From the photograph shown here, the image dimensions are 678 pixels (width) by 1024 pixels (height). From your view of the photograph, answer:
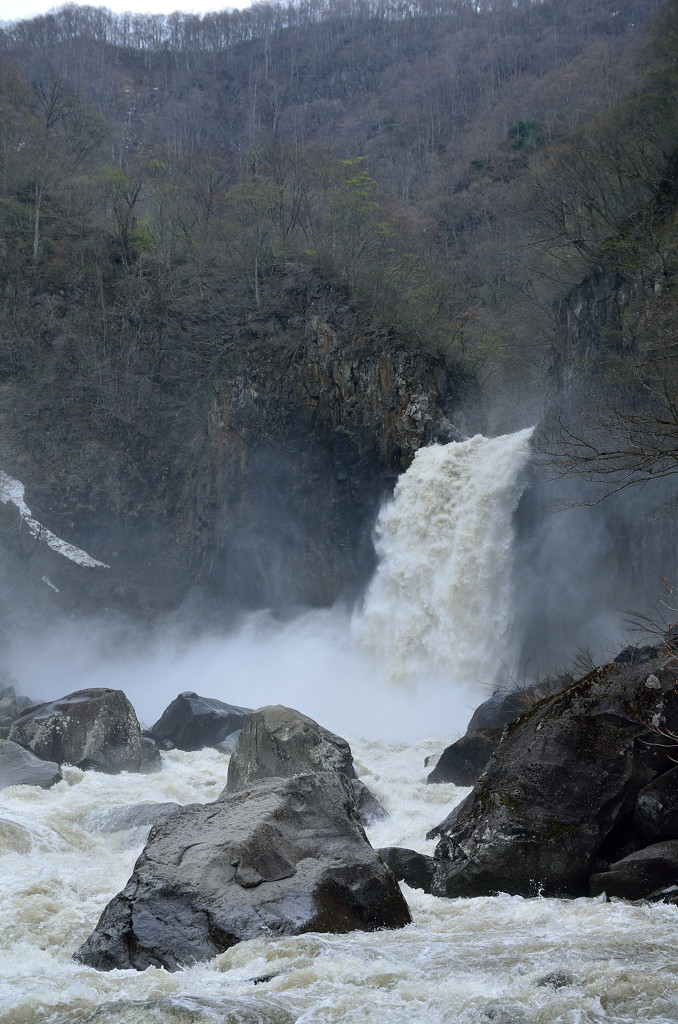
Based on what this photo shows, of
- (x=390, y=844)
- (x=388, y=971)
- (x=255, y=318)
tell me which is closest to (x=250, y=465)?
(x=255, y=318)

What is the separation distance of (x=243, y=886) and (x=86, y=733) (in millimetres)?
9271

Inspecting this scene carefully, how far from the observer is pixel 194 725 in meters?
17.9

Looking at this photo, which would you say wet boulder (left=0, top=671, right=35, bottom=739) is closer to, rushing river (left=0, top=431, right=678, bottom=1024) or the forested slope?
rushing river (left=0, top=431, right=678, bottom=1024)

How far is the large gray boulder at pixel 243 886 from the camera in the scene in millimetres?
6082

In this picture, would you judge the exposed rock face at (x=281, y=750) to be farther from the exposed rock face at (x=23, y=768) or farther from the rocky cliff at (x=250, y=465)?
the rocky cliff at (x=250, y=465)

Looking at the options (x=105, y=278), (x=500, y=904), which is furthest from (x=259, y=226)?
(x=500, y=904)

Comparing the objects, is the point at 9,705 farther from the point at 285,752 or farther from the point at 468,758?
the point at 468,758

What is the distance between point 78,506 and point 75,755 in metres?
16.4

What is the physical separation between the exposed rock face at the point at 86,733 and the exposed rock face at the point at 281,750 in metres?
3.33

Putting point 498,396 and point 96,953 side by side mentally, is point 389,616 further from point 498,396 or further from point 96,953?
point 96,953

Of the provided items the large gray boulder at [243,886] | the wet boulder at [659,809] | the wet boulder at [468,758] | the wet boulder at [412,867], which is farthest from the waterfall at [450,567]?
the large gray boulder at [243,886]

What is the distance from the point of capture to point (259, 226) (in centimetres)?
3250

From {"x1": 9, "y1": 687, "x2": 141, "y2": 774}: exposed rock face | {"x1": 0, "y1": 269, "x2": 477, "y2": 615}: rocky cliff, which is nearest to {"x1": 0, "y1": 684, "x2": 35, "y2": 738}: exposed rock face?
{"x1": 9, "y1": 687, "x2": 141, "y2": 774}: exposed rock face

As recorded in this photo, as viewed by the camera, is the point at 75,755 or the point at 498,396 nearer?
the point at 75,755
